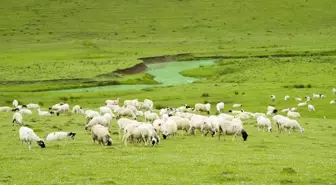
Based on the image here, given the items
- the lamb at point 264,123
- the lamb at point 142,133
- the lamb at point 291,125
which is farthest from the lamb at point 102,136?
the lamb at point 291,125

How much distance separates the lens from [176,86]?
5512cm

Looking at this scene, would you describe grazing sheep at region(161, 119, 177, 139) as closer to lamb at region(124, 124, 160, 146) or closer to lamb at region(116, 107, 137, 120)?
lamb at region(124, 124, 160, 146)

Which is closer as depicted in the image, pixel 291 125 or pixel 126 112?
pixel 291 125

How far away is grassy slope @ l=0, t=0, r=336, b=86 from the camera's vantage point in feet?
317

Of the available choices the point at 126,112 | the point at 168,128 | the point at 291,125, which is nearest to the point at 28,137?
the point at 168,128

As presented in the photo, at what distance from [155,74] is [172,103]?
28137 mm

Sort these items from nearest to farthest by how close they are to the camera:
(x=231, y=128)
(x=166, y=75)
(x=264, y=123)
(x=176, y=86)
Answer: (x=231, y=128) → (x=264, y=123) → (x=176, y=86) → (x=166, y=75)

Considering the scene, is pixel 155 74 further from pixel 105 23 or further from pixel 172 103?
pixel 105 23

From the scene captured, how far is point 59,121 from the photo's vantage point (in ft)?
108

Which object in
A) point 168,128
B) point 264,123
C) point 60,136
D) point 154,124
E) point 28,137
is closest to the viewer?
point 28,137

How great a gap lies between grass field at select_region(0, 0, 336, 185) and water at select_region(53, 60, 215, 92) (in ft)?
6.43

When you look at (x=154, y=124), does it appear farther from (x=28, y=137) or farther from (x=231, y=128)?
(x=28, y=137)

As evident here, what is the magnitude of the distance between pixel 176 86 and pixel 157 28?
67.5m

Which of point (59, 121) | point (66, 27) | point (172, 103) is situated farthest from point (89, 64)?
point (66, 27)
